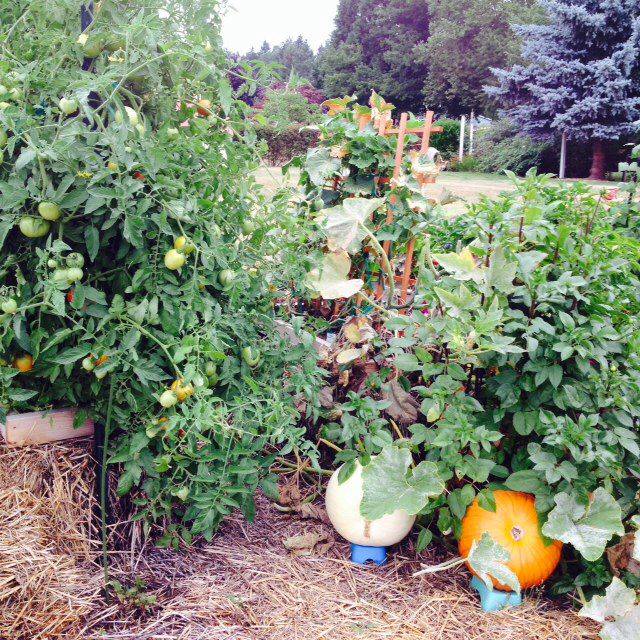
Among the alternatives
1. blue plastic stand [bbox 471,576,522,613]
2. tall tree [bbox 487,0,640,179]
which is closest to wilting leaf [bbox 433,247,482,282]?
blue plastic stand [bbox 471,576,522,613]

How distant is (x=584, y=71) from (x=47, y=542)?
46.5 feet

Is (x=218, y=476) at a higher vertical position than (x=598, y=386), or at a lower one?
lower

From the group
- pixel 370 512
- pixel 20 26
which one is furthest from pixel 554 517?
pixel 20 26

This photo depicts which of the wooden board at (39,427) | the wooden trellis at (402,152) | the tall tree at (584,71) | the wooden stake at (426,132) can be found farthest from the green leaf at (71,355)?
the tall tree at (584,71)

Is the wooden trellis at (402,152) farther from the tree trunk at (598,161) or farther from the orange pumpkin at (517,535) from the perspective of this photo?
the tree trunk at (598,161)

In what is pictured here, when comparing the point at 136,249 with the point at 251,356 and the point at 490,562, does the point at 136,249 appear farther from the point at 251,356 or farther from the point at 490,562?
the point at 490,562

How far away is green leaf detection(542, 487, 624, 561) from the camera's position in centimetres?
157

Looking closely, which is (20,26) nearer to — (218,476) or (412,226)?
(218,476)

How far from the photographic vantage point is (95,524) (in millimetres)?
1689

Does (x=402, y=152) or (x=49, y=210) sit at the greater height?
(x=402, y=152)

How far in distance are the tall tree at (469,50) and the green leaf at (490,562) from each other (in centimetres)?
2082

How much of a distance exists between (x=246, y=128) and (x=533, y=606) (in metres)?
1.49

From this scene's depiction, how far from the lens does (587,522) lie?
1.61 m

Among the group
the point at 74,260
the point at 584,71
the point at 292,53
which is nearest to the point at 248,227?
the point at 74,260
